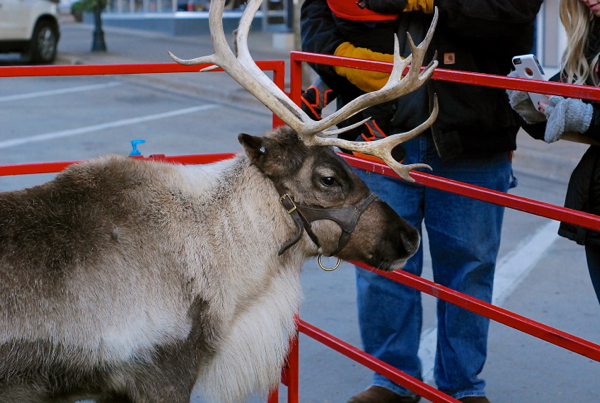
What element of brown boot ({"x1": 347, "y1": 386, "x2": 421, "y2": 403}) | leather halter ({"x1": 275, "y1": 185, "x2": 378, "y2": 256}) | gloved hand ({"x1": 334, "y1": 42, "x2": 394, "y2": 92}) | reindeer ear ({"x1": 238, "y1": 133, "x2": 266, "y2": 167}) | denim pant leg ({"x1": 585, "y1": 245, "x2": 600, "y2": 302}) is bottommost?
brown boot ({"x1": 347, "y1": 386, "x2": 421, "y2": 403})

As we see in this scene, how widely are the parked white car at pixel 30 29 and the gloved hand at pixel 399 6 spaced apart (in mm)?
14163

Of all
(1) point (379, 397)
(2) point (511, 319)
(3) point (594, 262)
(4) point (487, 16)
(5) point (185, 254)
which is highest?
(4) point (487, 16)

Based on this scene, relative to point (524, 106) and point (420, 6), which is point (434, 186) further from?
point (420, 6)

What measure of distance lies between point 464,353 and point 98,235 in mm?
2066

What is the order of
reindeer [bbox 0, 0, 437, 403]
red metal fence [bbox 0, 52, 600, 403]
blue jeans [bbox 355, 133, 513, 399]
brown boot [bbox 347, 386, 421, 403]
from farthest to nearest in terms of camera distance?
brown boot [bbox 347, 386, 421, 403]
blue jeans [bbox 355, 133, 513, 399]
red metal fence [bbox 0, 52, 600, 403]
reindeer [bbox 0, 0, 437, 403]

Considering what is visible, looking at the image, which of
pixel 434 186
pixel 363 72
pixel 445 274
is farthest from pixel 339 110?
pixel 445 274

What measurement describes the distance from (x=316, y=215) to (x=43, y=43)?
1537 cm

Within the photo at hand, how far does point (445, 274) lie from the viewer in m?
3.94

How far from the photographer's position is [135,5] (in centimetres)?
2588

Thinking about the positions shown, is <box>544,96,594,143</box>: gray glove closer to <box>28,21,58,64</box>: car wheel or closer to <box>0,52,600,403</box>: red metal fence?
<box>0,52,600,403</box>: red metal fence

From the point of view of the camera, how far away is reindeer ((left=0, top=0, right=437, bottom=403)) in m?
2.60

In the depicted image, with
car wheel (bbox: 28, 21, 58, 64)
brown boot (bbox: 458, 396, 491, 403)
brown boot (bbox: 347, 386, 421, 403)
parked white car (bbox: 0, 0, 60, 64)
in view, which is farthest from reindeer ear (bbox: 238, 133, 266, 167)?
car wheel (bbox: 28, 21, 58, 64)

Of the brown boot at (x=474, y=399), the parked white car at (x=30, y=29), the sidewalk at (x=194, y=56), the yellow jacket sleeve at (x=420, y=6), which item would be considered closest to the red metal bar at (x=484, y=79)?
the yellow jacket sleeve at (x=420, y=6)

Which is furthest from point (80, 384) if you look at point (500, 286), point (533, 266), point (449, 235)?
point (533, 266)
